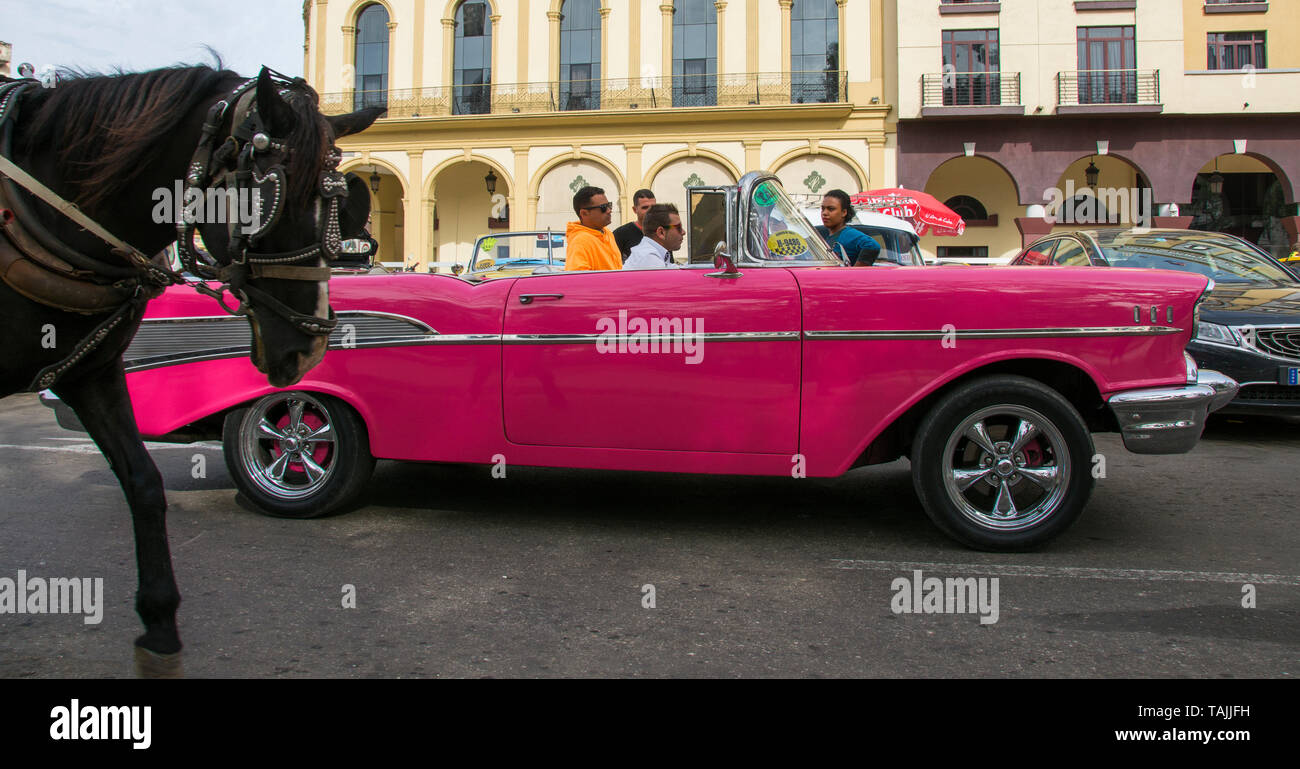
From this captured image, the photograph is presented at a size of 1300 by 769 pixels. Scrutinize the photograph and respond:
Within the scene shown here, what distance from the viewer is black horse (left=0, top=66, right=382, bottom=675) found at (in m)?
2.50

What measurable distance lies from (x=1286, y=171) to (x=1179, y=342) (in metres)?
26.4

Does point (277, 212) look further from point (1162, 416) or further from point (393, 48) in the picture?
point (393, 48)

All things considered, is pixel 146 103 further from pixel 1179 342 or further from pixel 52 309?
pixel 1179 342

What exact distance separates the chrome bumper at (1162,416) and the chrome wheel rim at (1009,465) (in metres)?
0.32

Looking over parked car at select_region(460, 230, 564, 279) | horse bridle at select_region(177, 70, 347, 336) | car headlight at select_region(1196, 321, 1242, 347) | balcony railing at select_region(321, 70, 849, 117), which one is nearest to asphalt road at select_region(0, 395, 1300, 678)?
horse bridle at select_region(177, 70, 347, 336)

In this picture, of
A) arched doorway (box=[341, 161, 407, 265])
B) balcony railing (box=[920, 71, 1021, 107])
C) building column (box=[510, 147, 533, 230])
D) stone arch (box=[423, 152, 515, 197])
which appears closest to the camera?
balcony railing (box=[920, 71, 1021, 107])

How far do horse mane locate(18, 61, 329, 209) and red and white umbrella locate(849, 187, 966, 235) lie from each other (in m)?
15.2

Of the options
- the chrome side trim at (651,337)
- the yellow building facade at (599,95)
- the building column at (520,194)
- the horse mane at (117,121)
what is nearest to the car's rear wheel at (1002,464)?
the chrome side trim at (651,337)

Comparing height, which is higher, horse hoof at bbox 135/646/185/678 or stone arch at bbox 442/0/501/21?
stone arch at bbox 442/0/501/21

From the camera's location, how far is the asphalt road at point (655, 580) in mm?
3053

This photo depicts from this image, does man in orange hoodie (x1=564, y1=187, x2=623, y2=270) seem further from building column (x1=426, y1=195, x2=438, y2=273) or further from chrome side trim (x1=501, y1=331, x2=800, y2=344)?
building column (x1=426, y1=195, x2=438, y2=273)

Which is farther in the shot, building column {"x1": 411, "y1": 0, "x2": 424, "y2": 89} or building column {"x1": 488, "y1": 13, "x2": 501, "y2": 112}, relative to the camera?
building column {"x1": 411, "y1": 0, "x2": 424, "y2": 89}

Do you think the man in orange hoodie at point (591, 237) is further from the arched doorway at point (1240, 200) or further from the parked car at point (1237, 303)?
the arched doorway at point (1240, 200)
